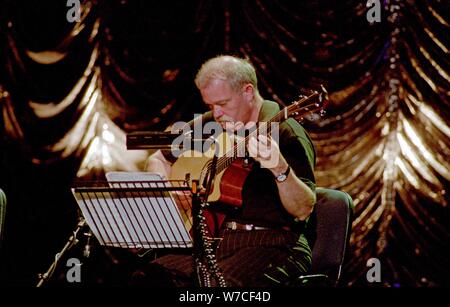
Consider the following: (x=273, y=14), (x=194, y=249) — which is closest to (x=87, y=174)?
(x=273, y=14)

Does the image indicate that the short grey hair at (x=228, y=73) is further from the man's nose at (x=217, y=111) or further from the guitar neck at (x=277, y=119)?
the guitar neck at (x=277, y=119)

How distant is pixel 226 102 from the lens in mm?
3486

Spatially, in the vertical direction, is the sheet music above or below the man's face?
below

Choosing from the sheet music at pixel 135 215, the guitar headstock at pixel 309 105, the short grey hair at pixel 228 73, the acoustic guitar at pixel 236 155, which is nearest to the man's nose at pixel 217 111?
the short grey hair at pixel 228 73

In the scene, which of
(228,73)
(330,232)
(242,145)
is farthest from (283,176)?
(228,73)

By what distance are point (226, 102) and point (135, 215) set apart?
103cm

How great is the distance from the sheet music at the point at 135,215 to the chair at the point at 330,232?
0.77 meters

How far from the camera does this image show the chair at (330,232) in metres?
3.13

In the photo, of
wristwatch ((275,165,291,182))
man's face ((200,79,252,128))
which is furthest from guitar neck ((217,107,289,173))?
man's face ((200,79,252,128))

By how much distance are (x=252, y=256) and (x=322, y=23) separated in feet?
10.7

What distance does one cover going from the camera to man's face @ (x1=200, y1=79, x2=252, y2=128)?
348 centimetres

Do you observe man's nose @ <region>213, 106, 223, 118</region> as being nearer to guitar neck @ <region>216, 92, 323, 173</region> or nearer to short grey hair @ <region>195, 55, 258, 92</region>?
short grey hair @ <region>195, 55, 258, 92</region>

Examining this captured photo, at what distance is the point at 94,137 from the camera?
5.85 metres

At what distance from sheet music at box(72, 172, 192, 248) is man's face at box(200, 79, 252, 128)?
3.04 feet
